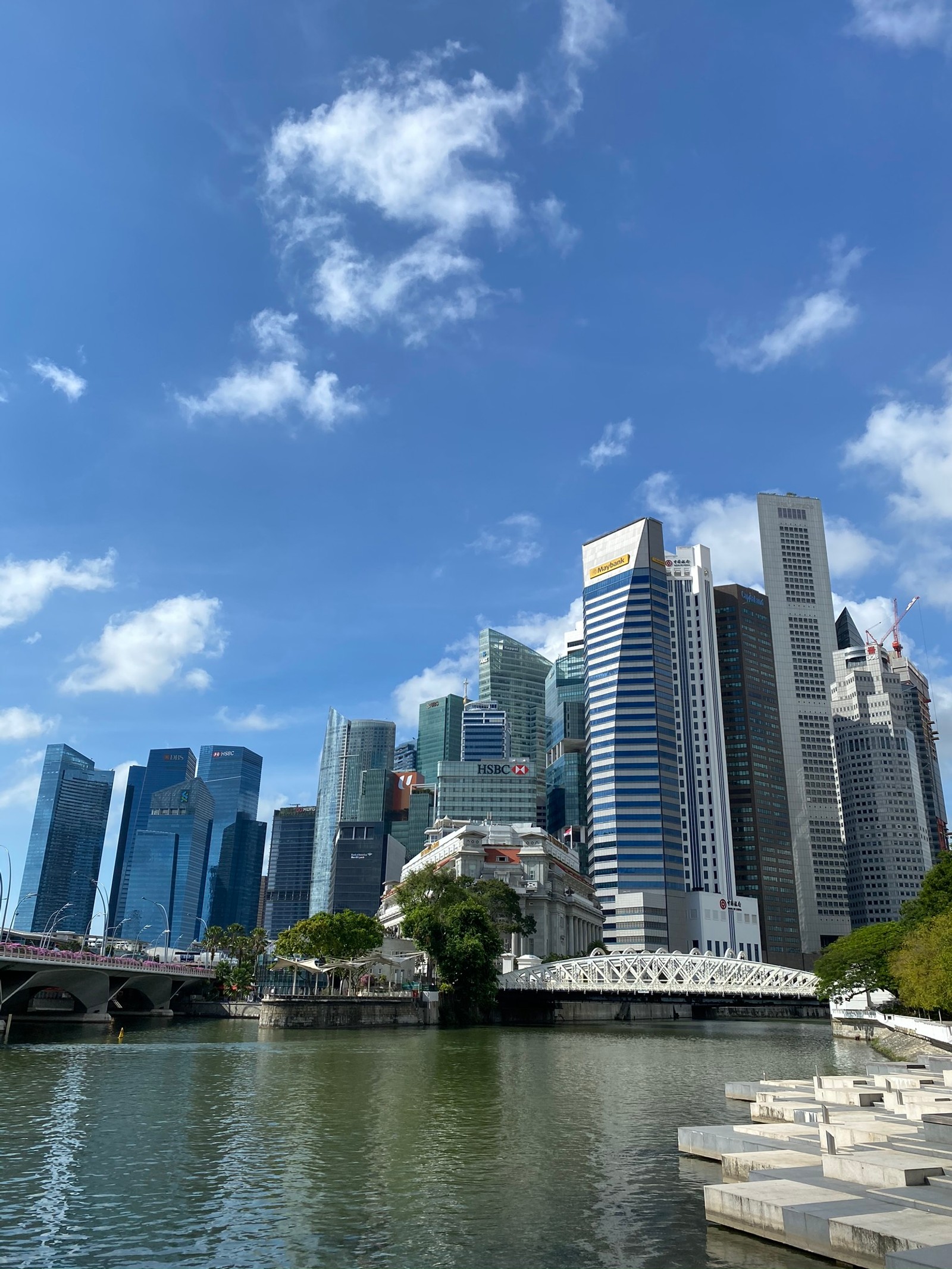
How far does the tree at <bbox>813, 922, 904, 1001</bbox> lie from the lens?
396ft

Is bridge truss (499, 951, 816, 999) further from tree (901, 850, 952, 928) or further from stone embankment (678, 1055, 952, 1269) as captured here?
stone embankment (678, 1055, 952, 1269)

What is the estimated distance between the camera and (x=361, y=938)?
13362cm

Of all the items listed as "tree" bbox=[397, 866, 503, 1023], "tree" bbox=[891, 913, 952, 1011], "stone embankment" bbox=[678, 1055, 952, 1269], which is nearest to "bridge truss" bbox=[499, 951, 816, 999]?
"tree" bbox=[397, 866, 503, 1023]

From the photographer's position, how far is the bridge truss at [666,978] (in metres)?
142

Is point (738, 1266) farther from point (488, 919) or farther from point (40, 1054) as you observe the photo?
point (488, 919)

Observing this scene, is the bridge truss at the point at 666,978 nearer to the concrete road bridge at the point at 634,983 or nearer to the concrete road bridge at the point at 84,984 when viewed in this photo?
the concrete road bridge at the point at 634,983

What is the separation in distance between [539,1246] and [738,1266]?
4844 millimetres

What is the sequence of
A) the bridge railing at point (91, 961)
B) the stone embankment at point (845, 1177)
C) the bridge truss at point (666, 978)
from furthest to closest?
the bridge truss at point (666, 978) < the bridge railing at point (91, 961) < the stone embankment at point (845, 1177)

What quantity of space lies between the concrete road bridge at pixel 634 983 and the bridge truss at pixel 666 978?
135mm

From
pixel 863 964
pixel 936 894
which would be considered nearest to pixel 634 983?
pixel 863 964

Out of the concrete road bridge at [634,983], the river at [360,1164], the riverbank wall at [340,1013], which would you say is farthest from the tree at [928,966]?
the riverbank wall at [340,1013]

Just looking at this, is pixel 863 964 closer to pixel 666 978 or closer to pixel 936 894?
pixel 936 894

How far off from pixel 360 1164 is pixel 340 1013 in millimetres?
83331

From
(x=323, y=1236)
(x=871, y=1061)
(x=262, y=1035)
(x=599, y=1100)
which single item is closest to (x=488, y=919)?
(x=262, y=1035)
